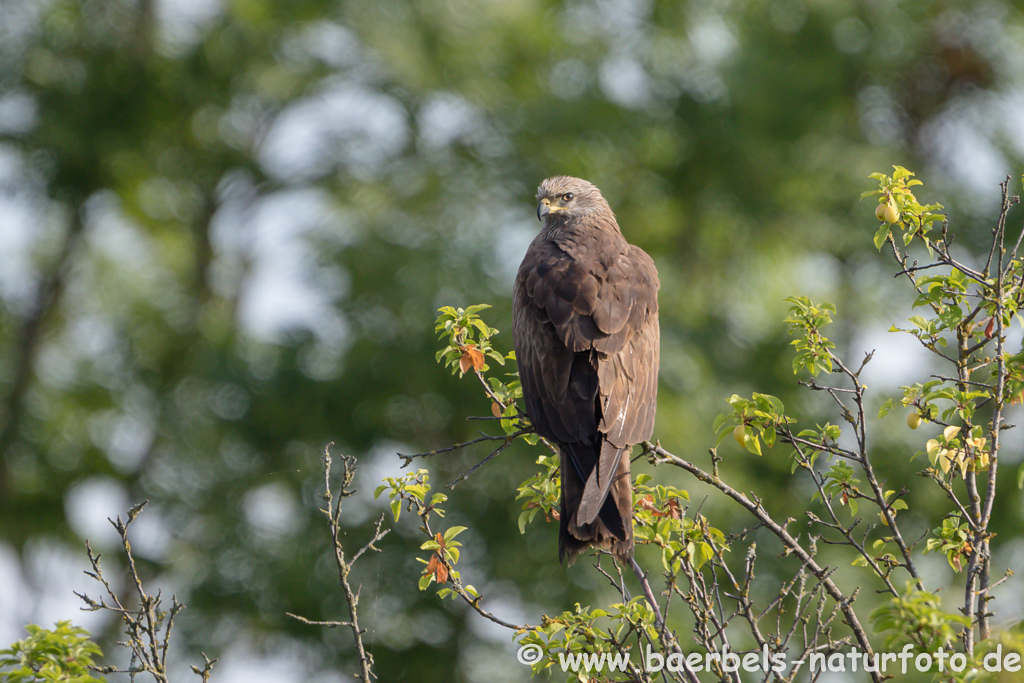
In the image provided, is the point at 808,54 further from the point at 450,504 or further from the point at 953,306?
the point at 953,306

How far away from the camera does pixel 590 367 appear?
366 centimetres

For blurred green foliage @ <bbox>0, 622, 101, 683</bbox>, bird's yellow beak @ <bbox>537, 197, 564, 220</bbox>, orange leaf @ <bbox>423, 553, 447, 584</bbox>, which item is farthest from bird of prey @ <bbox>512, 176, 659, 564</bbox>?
blurred green foliage @ <bbox>0, 622, 101, 683</bbox>

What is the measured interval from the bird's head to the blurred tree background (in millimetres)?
2363

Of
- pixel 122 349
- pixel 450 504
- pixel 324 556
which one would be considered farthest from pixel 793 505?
pixel 122 349

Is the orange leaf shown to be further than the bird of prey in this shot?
No

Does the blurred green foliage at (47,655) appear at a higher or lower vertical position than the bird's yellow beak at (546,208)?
lower

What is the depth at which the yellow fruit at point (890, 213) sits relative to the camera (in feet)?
9.65

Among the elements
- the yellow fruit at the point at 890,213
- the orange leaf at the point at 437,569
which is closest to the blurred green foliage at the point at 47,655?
the orange leaf at the point at 437,569

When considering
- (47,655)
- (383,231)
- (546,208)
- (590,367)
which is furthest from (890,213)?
(383,231)

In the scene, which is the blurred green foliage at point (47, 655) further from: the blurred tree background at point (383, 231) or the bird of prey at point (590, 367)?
the blurred tree background at point (383, 231)

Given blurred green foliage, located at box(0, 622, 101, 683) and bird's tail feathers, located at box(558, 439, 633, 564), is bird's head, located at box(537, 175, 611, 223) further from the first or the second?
blurred green foliage, located at box(0, 622, 101, 683)

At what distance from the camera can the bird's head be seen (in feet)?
17.4

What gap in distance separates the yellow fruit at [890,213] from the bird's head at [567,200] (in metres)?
2.41

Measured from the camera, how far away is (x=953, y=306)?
9.75ft
